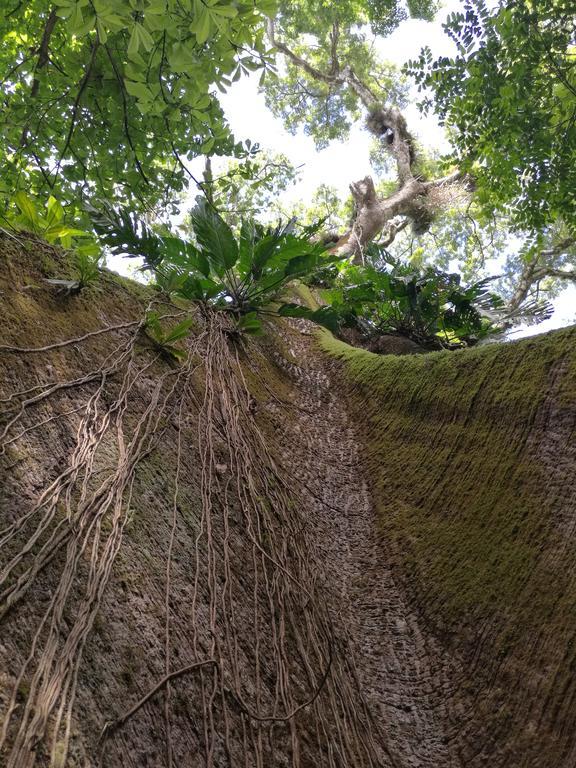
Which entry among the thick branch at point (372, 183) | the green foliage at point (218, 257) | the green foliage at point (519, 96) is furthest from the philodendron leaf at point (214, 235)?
the thick branch at point (372, 183)

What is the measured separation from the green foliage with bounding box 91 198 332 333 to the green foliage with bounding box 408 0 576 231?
1.45 metres

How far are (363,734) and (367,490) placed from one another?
87 centimetres

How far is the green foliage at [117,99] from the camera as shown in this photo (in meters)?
1.68

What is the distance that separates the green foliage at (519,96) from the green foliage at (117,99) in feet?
4.50

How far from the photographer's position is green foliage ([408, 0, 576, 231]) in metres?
2.88

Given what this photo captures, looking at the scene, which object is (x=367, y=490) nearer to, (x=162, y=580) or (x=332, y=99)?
(x=162, y=580)

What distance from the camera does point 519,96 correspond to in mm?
2971

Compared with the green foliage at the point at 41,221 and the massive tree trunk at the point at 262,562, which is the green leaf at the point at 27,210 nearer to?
the green foliage at the point at 41,221

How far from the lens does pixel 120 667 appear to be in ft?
3.16

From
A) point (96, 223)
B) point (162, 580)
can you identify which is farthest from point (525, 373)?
point (96, 223)

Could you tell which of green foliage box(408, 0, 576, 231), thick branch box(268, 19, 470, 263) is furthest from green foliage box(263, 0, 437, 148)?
green foliage box(408, 0, 576, 231)

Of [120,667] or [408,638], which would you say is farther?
[408,638]

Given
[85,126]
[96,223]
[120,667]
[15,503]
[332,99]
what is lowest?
[120,667]

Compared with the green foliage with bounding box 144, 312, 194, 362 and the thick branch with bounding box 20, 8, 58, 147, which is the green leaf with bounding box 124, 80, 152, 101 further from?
the thick branch with bounding box 20, 8, 58, 147
